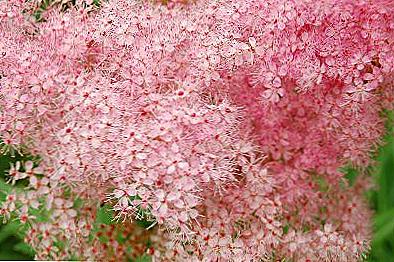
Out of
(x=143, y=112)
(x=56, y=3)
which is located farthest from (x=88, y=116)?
(x=56, y=3)

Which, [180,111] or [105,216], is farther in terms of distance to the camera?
[105,216]

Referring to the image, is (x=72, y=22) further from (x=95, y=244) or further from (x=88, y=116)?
(x=95, y=244)

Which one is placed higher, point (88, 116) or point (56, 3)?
point (56, 3)

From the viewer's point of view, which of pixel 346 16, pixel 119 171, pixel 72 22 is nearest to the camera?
pixel 119 171

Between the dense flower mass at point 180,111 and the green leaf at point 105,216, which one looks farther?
the green leaf at point 105,216

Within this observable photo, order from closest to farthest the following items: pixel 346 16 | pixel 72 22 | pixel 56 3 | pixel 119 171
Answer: pixel 119 171, pixel 346 16, pixel 72 22, pixel 56 3

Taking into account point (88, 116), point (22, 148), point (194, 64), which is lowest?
point (22, 148)

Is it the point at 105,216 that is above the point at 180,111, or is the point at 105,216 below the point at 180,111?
below

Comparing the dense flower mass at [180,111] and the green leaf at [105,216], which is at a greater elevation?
the dense flower mass at [180,111]
